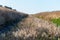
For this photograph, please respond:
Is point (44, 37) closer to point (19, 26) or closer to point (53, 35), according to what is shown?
point (53, 35)

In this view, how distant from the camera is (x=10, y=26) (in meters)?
12.1

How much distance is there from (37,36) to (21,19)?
2853mm

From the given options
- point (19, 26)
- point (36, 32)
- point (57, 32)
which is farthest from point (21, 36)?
point (57, 32)

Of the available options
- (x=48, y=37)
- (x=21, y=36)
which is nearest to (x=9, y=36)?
(x=21, y=36)

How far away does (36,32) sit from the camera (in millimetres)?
11250

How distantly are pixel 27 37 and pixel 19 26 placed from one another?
1.81 meters

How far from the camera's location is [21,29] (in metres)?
11.5

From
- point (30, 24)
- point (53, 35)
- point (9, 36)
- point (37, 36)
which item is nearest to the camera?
point (9, 36)

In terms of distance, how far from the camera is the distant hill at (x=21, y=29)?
1052 centimetres

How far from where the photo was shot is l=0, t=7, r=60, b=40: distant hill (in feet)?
34.5

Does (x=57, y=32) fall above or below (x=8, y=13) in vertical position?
below

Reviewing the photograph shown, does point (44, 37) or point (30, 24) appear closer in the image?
point (44, 37)

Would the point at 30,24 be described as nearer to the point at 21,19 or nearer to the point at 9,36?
the point at 21,19

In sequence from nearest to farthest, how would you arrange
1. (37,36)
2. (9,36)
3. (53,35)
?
(9,36), (37,36), (53,35)
